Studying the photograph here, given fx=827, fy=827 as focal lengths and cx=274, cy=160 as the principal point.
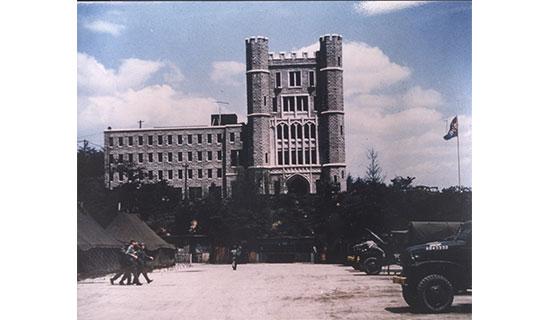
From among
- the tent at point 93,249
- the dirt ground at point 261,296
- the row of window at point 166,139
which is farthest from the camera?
the tent at point 93,249

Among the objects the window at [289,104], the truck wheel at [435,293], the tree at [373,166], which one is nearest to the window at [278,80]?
the window at [289,104]

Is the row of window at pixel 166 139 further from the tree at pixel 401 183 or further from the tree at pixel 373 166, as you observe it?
the tree at pixel 401 183

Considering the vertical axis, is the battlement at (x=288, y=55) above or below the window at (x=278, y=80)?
above

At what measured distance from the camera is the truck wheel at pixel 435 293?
6.01m

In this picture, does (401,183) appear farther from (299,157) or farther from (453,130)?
(299,157)

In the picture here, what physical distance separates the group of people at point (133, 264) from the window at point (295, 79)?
5.41 ft

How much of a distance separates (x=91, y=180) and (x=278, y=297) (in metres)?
1.65

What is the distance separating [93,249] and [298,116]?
6.03 ft

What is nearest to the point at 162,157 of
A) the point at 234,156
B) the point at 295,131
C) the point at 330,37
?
the point at 234,156

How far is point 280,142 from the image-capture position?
6043mm

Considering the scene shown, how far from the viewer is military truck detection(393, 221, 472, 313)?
6.03 meters
